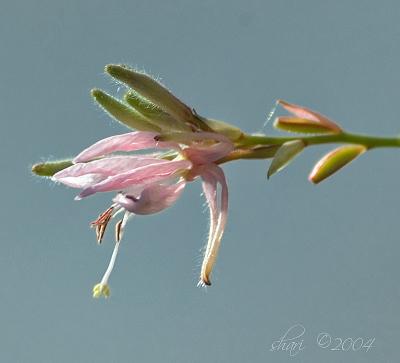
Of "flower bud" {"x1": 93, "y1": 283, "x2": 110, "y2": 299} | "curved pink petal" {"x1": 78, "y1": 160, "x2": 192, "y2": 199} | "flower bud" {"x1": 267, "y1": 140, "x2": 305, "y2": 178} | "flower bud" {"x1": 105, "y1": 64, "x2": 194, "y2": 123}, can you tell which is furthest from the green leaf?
"flower bud" {"x1": 93, "y1": 283, "x2": 110, "y2": 299}

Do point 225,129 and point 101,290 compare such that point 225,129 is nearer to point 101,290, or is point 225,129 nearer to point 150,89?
point 150,89

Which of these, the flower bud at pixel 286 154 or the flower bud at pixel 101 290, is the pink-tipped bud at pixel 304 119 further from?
Result: the flower bud at pixel 101 290

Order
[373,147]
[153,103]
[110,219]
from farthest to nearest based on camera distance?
[110,219] < [153,103] < [373,147]

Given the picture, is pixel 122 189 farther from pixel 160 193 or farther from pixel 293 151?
pixel 293 151

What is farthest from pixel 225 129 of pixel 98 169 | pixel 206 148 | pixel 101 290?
pixel 101 290

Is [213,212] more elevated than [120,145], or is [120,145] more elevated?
[120,145]

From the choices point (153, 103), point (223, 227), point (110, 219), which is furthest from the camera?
point (110, 219)

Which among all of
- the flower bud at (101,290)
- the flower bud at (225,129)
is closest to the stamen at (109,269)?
the flower bud at (101,290)

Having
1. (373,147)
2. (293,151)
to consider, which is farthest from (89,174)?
(373,147)
